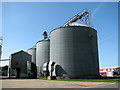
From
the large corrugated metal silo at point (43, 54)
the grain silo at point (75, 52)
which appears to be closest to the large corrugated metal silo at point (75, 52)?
the grain silo at point (75, 52)

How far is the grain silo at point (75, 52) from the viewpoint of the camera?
36.0 m

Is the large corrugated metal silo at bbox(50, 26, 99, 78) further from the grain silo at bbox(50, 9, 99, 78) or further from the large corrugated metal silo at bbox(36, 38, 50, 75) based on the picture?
the large corrugated metal silo at bbox(36, 38, 50, 75)

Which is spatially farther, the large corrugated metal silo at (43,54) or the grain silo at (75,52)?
the large corrugated metal silo at (43,54)

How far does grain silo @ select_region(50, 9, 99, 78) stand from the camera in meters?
36.0

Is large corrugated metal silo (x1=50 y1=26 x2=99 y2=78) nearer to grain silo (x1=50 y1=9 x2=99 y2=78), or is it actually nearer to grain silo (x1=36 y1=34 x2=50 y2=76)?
grain silo (x1=50 y1=9 x2=99 y2=78)

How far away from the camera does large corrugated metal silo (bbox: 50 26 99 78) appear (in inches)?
1417

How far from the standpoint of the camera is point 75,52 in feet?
120

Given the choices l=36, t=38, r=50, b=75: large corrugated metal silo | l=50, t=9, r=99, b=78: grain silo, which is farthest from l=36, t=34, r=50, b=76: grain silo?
l=50, t=9, r=99, b=78: grain silo

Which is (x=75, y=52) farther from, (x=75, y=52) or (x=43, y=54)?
(x=43, y=54)

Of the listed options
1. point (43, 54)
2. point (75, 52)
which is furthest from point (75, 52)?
point (43, 54)

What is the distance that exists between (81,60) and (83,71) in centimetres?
311

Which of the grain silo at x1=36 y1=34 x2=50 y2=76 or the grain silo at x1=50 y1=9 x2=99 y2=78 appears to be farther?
the grain silo at x1=36 y1=34 x2=50 y2=76

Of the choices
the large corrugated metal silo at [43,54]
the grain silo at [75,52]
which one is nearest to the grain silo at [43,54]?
the large corrugated metal silo at [43,54]

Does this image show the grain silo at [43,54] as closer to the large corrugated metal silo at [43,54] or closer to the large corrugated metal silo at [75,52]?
the large corrugated metal silo at [43,54]
